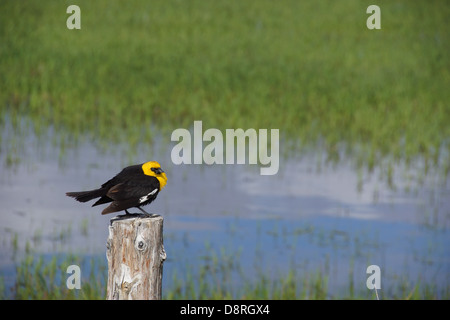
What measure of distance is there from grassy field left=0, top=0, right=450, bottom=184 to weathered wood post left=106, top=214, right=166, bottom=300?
610 centimetres

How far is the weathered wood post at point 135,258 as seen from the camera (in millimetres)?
5168

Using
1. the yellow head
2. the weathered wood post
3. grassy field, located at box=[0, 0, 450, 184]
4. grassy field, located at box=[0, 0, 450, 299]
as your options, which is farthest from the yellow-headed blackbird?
grassy field, located at box=[0, 0, 450, 184]

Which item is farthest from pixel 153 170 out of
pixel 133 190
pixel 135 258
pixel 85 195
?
pixel 135 258

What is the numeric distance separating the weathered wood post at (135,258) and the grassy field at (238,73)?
6099mm

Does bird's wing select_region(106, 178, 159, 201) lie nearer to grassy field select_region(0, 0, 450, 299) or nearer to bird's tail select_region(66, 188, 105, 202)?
bird's tail select_region(66, 188, 105, 202)

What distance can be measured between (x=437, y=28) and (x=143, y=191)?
17557mm

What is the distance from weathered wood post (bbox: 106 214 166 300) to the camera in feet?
17.0

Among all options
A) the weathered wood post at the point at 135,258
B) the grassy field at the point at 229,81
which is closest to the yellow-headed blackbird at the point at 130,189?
the weathered wood post at the point at 135,258

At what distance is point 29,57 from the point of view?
16.1 meters

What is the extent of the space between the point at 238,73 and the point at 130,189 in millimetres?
11117

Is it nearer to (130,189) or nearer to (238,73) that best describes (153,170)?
(130,189)

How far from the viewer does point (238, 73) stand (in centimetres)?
1627

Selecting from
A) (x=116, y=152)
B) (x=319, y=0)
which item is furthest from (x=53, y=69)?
(x=319, y=0)

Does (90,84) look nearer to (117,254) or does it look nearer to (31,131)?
(31,131)
